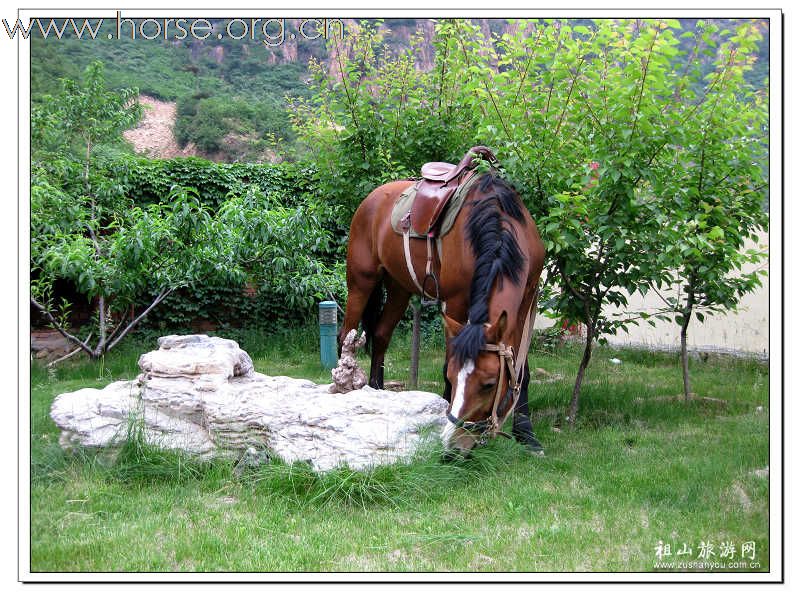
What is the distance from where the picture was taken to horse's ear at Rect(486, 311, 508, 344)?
156 inches

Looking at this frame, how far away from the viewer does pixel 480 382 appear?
390 centimetres

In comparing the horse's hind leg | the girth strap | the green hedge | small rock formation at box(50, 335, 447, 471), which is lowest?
small rock formation at box(50, 335, 447, 471)

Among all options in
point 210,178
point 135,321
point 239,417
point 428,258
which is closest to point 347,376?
point 239,417

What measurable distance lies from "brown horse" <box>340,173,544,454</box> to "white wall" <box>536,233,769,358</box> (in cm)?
373

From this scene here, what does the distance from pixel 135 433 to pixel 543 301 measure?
3.84m

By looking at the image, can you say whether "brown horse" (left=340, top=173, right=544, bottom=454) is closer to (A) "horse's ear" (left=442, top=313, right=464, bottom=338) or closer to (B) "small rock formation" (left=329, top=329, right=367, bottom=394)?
(A) "horse's ear" (left=442, top=313, right=464, bottom=338)

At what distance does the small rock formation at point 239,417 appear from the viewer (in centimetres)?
413

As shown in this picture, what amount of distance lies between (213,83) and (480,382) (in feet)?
42.1

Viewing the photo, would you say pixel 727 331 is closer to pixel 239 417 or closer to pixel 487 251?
pixel 487 251

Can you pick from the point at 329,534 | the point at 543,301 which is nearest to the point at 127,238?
the point at 543,301

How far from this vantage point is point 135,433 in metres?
4.37

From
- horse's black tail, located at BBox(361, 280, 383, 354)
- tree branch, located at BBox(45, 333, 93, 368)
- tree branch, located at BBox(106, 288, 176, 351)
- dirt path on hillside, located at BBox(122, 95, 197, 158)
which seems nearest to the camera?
horse's black tail, located at BBox(361, 280, 383, 354)

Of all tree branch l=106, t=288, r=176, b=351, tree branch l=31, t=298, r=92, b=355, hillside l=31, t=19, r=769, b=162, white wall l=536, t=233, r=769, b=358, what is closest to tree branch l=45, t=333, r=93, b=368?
tree branch l=31, t=298, r=92, b=355

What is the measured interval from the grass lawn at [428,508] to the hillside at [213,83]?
474cm
